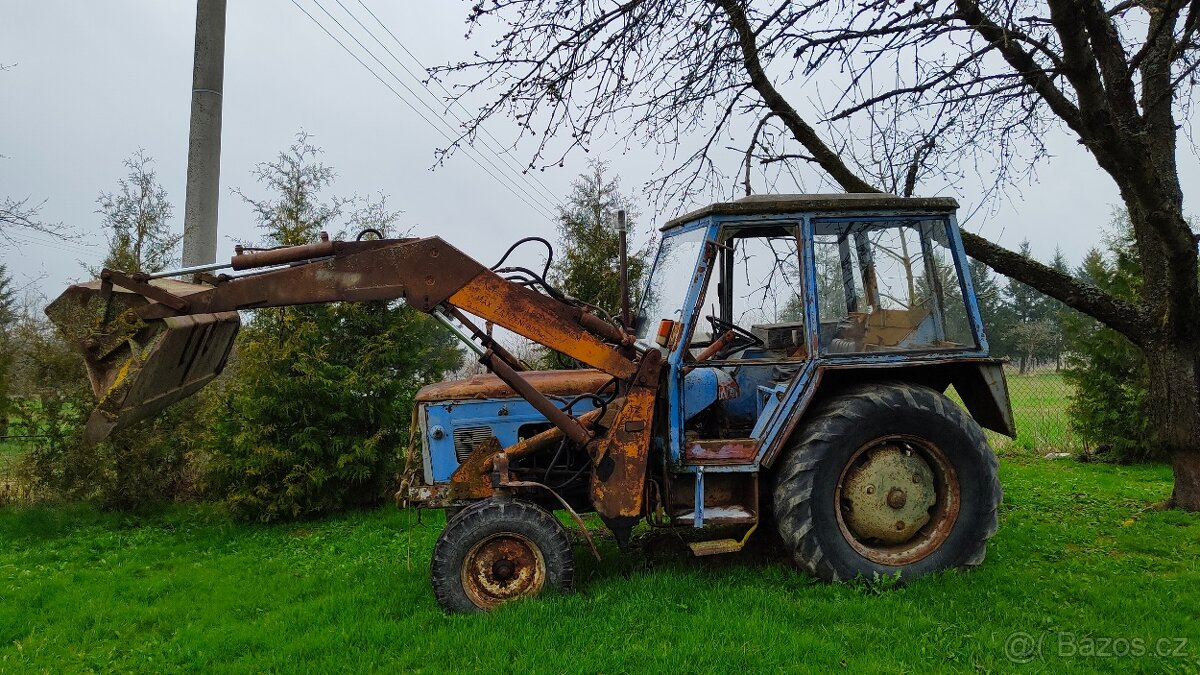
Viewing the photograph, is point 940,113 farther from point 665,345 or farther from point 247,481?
point 247,481

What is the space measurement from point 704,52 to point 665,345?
76.0 inches

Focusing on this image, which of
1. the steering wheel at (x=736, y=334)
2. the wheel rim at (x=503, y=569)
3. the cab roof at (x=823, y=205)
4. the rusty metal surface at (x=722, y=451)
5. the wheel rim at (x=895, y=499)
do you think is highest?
the cab roof at (x=823, y=205)

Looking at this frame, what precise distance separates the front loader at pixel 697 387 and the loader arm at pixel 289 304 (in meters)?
0.01

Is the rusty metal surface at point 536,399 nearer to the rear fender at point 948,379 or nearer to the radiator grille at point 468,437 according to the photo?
the radiator grille at point 468,437

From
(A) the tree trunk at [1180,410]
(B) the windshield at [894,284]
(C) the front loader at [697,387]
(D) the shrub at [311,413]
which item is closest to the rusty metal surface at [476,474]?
(C) the front loader at [697,387]

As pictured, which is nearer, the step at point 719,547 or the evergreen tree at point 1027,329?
the step at point 719,547

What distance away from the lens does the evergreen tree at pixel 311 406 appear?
7.02 metres

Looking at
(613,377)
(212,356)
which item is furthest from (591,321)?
(212,356)

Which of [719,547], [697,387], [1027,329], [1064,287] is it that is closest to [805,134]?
[1064,287]

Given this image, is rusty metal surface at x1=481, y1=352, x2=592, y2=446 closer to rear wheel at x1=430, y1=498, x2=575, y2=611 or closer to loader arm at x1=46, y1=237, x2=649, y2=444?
loader arm at x1=46, y1=237, x2=649, y2=444

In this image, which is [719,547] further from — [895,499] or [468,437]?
[468,437]

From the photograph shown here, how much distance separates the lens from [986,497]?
447cm

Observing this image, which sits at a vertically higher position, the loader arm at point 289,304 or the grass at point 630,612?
the loader arm at point 289,304

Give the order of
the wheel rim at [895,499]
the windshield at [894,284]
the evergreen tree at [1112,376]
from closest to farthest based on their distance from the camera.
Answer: the wheel rim at [895,499], the windshield at [894,284], the evergreen tree at [1112,376]
